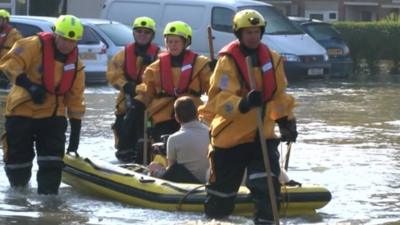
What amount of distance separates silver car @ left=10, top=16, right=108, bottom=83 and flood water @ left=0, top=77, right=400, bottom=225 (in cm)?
71

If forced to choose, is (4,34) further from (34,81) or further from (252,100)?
(252,100)

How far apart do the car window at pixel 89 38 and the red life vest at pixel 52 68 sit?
44.6 ft

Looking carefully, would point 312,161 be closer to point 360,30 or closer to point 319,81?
point 319,81

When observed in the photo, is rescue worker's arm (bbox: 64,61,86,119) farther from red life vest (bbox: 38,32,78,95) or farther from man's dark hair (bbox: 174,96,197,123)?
man's dark hair (bbox: 174,96,197,123)

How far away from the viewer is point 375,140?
16016 millimetres

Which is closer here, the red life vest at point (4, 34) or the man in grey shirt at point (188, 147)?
the man in grey shirt at point (188, 147)

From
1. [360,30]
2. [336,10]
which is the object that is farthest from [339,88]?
[336,10]

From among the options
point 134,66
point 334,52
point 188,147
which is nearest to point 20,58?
point 188,147

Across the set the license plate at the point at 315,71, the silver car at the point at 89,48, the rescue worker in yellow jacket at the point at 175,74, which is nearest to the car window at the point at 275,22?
the license plate at the point at 315,71

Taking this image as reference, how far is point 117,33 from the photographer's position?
2533cm

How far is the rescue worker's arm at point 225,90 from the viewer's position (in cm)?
848

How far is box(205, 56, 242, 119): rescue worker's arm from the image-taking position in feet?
27.8

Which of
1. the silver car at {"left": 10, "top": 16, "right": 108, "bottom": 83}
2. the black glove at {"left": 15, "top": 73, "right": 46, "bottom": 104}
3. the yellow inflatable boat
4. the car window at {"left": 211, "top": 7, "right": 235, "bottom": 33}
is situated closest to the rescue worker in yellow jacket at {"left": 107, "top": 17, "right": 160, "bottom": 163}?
the yellow inflatable boat

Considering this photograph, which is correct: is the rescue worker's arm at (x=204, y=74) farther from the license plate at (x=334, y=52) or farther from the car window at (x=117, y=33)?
the license plate at (x=334, y=52)
